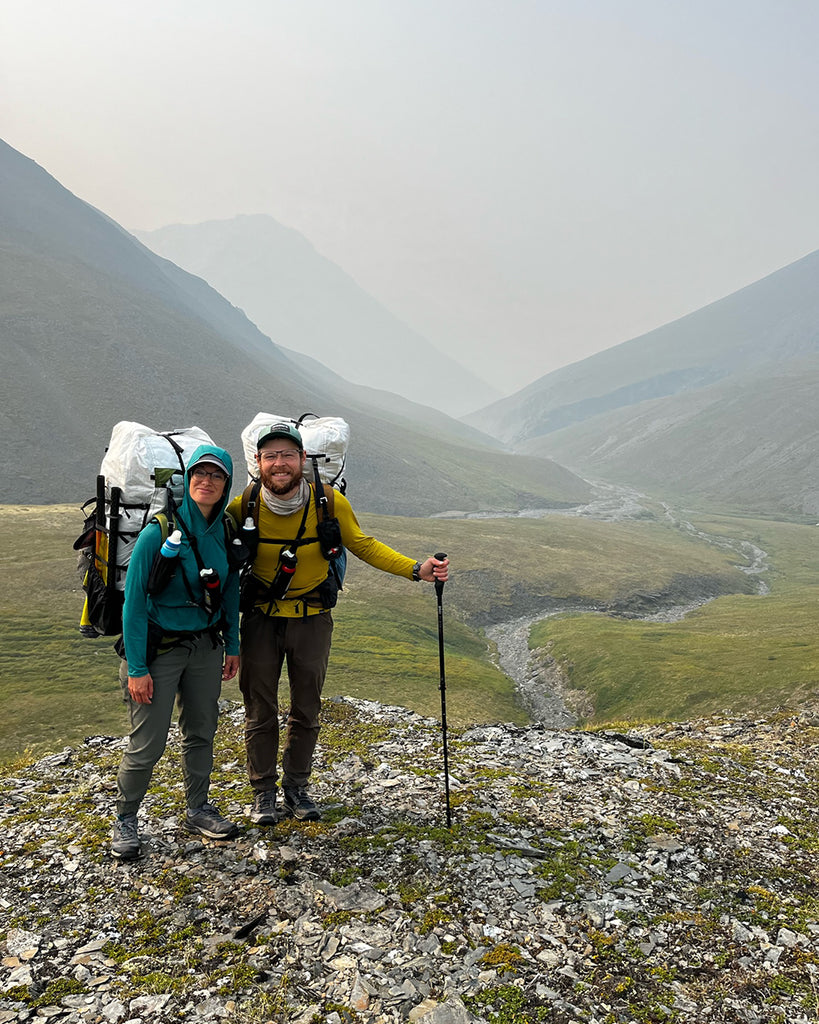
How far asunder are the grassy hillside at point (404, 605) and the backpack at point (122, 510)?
23908 mm

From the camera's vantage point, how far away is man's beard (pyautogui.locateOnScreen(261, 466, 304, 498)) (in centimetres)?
852

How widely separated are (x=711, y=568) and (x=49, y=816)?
4580 inches

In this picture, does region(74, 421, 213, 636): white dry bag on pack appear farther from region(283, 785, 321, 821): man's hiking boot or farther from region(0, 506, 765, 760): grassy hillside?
region(0, 506, 765, 760): grassy hillside

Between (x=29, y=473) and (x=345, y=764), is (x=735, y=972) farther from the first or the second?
(x=29, y=473)

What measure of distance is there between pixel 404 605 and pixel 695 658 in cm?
3565

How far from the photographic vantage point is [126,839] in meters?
9.11

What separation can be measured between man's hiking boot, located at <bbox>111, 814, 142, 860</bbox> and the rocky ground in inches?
7.6

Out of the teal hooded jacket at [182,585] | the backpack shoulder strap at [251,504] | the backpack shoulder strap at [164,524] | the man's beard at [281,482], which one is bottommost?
the teal hooded jacket at [182,585]

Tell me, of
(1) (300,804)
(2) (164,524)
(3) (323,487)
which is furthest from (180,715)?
(3) (323,487)

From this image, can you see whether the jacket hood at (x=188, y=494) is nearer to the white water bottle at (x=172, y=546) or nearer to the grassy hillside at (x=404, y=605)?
the white water bottle at (x=172, y=546)

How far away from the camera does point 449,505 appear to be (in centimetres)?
18988

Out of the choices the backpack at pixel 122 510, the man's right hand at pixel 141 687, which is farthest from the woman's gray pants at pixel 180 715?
the backpack at pixel 122 510

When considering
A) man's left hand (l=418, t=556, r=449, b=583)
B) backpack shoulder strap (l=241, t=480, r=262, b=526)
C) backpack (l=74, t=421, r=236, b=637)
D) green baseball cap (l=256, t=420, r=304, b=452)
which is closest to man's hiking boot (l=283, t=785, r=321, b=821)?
backpack (l=74, t=421, r=236, b=637)

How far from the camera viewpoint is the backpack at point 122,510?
332 inches
